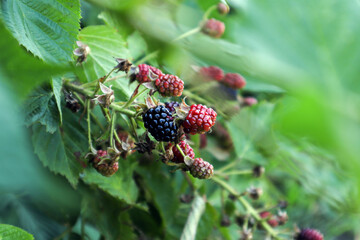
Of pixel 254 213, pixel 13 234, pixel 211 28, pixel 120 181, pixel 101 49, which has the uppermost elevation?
pixel 211 28

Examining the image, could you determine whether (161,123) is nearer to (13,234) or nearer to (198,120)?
(198,120)

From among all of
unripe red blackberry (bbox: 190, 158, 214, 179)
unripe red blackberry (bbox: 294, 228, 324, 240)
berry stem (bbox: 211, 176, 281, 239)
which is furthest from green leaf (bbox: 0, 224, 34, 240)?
unripe red blackberry (bbox: 294, 228, 324, 240)

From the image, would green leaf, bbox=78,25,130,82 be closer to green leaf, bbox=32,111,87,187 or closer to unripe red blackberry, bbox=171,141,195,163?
green leaf, bbox=32,111,87,187

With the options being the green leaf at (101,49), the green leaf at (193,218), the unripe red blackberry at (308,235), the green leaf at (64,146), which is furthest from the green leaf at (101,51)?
the unripe red blackberry at (308,235)

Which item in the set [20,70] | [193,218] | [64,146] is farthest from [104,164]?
[20,70]

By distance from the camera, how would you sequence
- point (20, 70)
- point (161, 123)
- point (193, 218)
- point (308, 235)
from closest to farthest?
point (20, 70) → point (161, 123) → point (193, 218) → point (308, 235)
